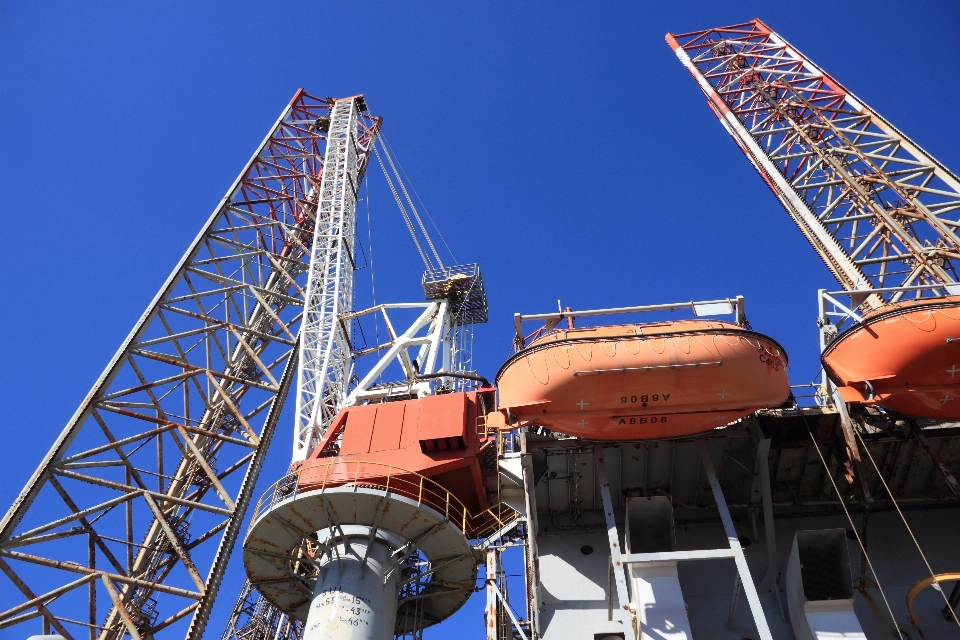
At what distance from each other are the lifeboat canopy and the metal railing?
3.32 m

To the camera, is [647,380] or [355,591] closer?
[647,380]

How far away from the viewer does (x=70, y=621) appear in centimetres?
1691

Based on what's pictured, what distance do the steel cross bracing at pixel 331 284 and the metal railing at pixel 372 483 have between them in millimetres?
3949

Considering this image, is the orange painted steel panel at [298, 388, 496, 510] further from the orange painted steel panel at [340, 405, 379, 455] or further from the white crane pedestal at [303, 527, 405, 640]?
the white crane pedestal at [303, 527, 405, 640]

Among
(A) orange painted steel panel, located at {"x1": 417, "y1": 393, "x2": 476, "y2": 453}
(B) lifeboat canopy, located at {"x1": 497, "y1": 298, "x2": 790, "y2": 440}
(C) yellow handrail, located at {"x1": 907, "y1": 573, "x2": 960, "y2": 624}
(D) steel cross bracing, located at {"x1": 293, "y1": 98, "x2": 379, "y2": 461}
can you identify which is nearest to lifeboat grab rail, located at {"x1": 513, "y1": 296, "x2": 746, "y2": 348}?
(B) lifeboat canopy, located at {"x1": 497, "y1": 298, "x2": 790, "y2": 440}

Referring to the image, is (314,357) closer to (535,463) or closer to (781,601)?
(535,463)

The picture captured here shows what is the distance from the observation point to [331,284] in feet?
92.8

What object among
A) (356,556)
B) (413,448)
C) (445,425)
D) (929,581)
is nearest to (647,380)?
(445,425)

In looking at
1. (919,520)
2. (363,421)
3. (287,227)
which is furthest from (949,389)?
(287,227)

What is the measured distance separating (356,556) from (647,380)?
805 cm

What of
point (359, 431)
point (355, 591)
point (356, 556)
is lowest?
point (355, 591)

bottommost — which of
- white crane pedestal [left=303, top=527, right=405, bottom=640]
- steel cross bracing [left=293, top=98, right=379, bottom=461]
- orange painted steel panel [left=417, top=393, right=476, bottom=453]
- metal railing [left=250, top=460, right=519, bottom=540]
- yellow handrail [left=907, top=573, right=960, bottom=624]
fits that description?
yellow handrail [left=907, top=573, right=960, bottom=624]

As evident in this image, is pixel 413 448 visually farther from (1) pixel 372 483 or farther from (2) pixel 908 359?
(2) pixel 908 359

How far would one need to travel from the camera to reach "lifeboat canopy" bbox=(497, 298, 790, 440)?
14.7m
